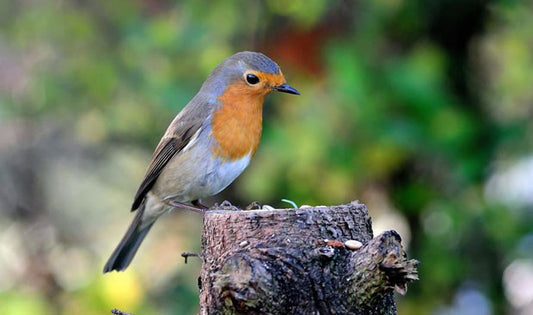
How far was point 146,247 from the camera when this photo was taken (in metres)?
6.98

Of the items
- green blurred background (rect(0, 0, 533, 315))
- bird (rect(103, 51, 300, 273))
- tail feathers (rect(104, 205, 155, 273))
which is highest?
green blurred background (rect(0, 0, 533, 315))

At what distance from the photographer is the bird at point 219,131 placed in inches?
155

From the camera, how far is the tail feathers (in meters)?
4.46

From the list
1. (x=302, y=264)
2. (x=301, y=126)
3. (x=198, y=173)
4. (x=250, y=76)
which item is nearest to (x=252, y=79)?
(x=250, y=76)

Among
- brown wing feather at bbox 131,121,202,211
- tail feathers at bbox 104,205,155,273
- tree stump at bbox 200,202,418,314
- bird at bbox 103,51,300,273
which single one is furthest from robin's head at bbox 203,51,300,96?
tree stump at bbox 200,202,418,314

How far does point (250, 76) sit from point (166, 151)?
2.21 ft

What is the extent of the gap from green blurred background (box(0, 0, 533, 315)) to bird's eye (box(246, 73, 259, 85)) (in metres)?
1.01

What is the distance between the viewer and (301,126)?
4.97 meters

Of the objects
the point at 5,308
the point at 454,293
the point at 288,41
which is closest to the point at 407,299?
the point at 454,293

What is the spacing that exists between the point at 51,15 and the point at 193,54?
1.46 m

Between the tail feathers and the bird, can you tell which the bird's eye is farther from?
the tail feathers

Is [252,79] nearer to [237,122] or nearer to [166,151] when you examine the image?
[237,122]

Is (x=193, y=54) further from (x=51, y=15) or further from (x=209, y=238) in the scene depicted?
(x=209, y=238)

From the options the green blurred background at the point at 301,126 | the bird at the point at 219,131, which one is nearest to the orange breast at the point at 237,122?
the bird at the point at 219,131
